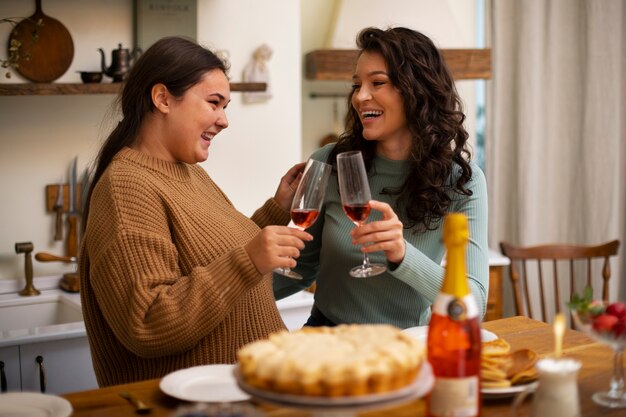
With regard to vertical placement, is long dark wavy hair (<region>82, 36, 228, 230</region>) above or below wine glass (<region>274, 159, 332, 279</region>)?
above

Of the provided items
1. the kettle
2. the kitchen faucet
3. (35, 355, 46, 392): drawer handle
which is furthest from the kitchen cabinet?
the kettle

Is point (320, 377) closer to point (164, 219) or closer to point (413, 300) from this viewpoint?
point (164, 219)

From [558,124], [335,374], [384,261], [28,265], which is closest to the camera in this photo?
[335,374]

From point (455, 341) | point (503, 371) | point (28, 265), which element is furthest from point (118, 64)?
point (455, 341)

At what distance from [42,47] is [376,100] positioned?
1475mm

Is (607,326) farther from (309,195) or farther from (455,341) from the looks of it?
(309,195)

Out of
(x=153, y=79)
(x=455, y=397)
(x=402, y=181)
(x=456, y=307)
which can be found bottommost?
(x=455, y=397)

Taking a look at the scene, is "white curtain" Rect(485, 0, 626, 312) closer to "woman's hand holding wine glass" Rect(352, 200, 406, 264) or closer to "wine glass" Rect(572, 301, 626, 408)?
"woman's hand holding wine glass" Rect(352, 200, 406, 264)

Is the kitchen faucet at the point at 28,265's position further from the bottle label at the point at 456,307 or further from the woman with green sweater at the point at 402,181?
the bottle label at the point at 456,307

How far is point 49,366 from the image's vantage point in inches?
105

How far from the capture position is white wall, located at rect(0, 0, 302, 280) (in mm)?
3117

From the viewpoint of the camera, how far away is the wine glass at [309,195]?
71.6 inches

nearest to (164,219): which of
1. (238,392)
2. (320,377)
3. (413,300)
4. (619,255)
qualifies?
(238,392)

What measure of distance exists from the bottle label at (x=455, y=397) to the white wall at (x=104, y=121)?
209cm
